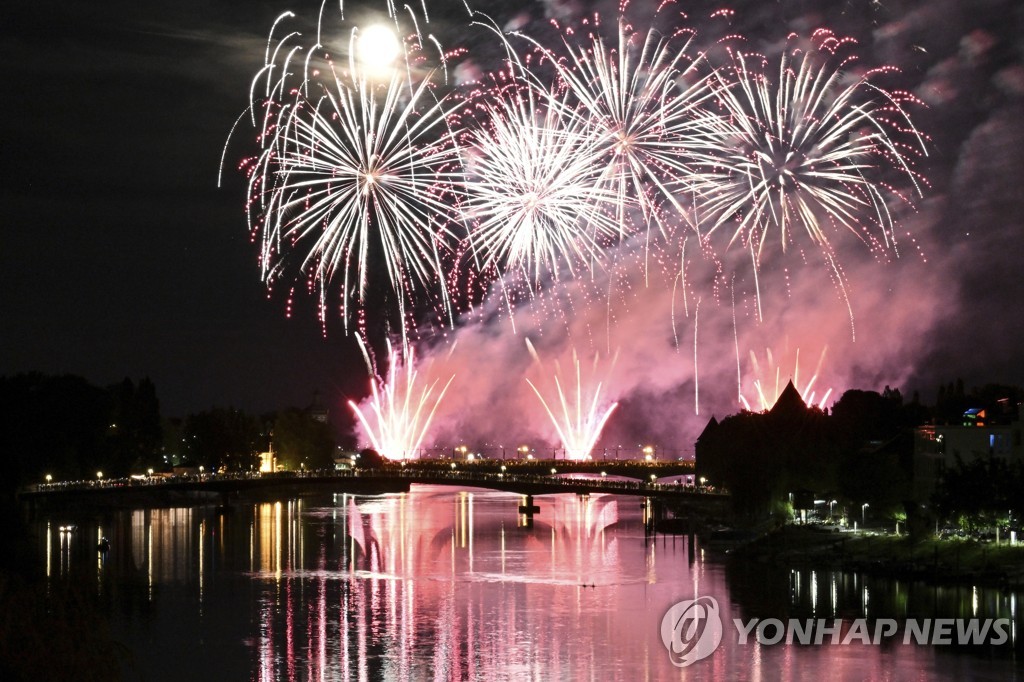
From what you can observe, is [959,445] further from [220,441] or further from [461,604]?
[220,441]

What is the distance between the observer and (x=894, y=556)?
67938 mm

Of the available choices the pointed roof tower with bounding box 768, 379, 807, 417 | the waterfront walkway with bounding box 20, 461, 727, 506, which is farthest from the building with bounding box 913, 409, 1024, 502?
the pointed roof tower with bounding box 768, 379, 807, 417

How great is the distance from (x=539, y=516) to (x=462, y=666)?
245 ft

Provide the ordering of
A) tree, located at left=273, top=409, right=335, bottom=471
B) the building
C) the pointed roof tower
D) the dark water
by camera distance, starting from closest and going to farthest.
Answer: the dark water → the building → the pointed roof tower → tree, located at left=273, top=409, right=335, bottom=471

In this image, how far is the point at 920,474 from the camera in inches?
3538

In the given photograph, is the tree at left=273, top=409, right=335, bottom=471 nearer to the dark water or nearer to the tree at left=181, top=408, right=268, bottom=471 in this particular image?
the tree at left=181, top=408, right=268, bottom=471

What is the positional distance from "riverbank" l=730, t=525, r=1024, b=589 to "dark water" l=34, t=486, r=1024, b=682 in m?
1.49

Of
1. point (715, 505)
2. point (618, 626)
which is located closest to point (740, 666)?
point (618, 626)

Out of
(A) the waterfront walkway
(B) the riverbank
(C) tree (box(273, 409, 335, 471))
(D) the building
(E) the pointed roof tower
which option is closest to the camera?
(B) the riverbank

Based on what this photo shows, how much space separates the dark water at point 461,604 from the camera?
45750mm

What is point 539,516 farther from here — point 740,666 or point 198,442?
point 740,666

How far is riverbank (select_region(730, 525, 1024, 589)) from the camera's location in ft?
198

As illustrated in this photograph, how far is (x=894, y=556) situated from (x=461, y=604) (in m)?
22.2

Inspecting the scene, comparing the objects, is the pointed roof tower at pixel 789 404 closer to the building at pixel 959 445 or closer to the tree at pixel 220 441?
the building at pixel 959 445
